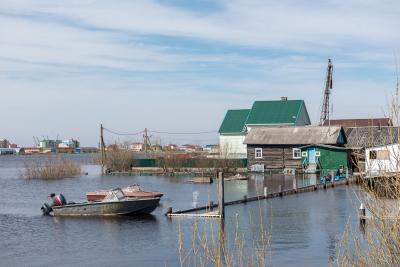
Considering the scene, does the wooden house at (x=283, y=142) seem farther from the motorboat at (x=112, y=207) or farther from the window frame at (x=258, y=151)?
the motorboat at (x=112, y=207)

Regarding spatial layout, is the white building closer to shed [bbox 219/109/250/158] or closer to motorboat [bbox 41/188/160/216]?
motorboat [bbox 41/188/160/216]

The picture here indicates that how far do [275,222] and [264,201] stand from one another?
8273 millimetres

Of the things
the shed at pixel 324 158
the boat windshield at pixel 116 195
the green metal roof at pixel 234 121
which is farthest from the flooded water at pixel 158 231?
the green metal roof at pixel 234 121

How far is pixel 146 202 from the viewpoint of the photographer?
112 ft

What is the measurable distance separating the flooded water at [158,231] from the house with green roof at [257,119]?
29470 mm

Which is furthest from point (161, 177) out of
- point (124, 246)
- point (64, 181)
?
point (124, 246)

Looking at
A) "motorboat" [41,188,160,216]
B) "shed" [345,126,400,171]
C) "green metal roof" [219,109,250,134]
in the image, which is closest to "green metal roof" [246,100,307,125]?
"green metal roof" [219,109,250,134]

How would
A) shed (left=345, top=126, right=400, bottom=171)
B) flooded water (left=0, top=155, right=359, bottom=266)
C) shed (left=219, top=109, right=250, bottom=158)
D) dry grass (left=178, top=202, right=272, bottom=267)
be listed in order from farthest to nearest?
shed (left=219, top=109, right=250, bottom=158) → flooded water (left=0, top=155, right=359, bottom=266) → shed (left=345, top=126, right=400, bottom=171) → dry grass (left=178, top=202, right=272, bottom=267)

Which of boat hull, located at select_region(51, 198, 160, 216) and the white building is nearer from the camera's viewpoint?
the white building

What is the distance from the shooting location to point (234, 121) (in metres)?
78.4

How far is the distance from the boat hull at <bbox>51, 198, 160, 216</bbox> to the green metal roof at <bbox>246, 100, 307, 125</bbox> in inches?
1657

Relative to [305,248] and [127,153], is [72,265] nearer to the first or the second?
[305,248]

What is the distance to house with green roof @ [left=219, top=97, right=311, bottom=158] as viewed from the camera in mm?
74812

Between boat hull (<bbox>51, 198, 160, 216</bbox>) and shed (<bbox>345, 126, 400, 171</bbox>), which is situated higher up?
shed (<bbox>345, 126, 400, 171</bbox>)
